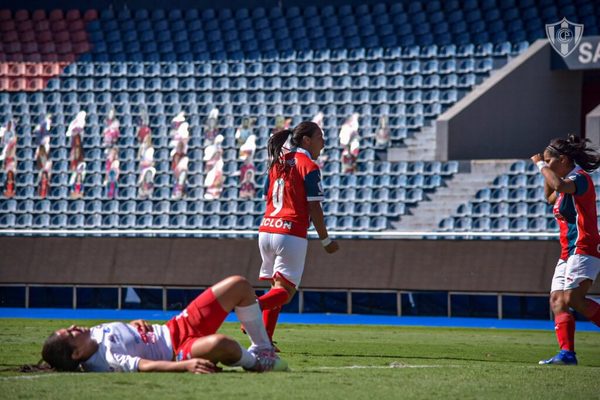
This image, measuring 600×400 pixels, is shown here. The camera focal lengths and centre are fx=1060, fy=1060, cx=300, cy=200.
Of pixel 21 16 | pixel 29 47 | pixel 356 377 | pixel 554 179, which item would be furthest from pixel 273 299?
pixel 21 16

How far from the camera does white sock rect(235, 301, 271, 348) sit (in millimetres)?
8320

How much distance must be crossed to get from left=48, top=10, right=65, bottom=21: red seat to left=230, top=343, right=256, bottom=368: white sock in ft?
81.7

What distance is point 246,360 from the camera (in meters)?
8.16

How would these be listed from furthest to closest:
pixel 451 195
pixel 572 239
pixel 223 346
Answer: pixel 451 195
pixel 572 239
pixel 223 346

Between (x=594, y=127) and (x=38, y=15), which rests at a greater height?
(x=38, y=15)

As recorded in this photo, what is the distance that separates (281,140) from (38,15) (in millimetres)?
23139

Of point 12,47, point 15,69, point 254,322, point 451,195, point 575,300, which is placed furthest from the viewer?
point 12,47

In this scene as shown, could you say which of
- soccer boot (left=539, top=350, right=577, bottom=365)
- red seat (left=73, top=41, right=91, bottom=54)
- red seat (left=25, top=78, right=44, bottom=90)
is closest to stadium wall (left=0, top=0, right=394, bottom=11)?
red seat (left=73, top=41, right=91, bottom=54)

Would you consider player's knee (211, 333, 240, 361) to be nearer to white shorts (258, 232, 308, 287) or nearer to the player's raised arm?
white shorts (258, 232, 308, 287)

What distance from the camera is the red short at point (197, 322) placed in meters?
8.07

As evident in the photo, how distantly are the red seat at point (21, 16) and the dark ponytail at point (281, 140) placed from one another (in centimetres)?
2290

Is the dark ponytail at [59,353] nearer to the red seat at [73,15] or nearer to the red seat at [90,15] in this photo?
the red seat at [90,15]

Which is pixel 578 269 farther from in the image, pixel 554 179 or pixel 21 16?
pixel 21 16

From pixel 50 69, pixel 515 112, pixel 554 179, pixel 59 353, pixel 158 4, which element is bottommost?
pixel 59 353
